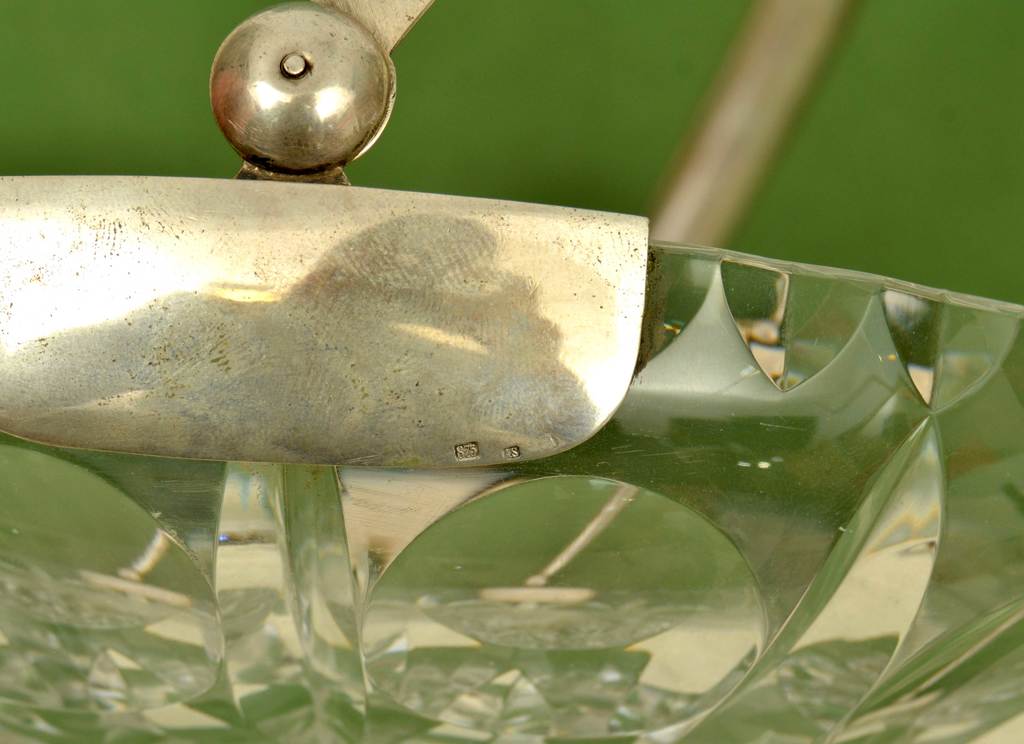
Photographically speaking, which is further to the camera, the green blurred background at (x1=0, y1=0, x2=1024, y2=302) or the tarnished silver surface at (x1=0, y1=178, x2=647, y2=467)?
the green blurred background at (x1=0, y1=0, x2=1024, y2=302)

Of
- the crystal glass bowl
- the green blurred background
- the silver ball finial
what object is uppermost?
the green blurred background

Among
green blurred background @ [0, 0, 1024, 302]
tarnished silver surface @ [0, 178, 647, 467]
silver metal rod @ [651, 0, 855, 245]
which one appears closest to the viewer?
tarnished silver surface @ [0, 178, 647, 467]

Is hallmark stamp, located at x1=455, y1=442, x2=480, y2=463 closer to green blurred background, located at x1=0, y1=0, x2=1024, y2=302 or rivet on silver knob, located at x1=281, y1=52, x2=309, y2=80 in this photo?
rivet on silver knob, located at x1=281, y1=52, x2=309, y2=80

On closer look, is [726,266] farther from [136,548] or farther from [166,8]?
[166,8]

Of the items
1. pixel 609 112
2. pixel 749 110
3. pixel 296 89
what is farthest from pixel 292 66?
pixel 609 112

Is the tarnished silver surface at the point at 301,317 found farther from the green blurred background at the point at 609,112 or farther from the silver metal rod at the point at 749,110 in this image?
the green blurred background at the point at 609,112

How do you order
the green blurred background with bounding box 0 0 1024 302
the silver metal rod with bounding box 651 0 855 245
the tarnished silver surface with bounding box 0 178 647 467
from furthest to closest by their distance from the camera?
the green blurred background with bounding box 0 0 1024 302
the silver metal rod with bounding box 651 0 855 245
the tarnished silver surface with bounding box 0 178 647 467

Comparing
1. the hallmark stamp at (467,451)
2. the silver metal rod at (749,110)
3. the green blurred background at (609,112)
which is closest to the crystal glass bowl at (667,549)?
the hallmark stamp at (467,451)

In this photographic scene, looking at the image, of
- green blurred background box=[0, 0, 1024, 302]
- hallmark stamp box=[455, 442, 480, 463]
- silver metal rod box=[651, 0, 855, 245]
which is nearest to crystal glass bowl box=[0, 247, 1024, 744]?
hallmark stamp box=[455, 442, 480, 463]
